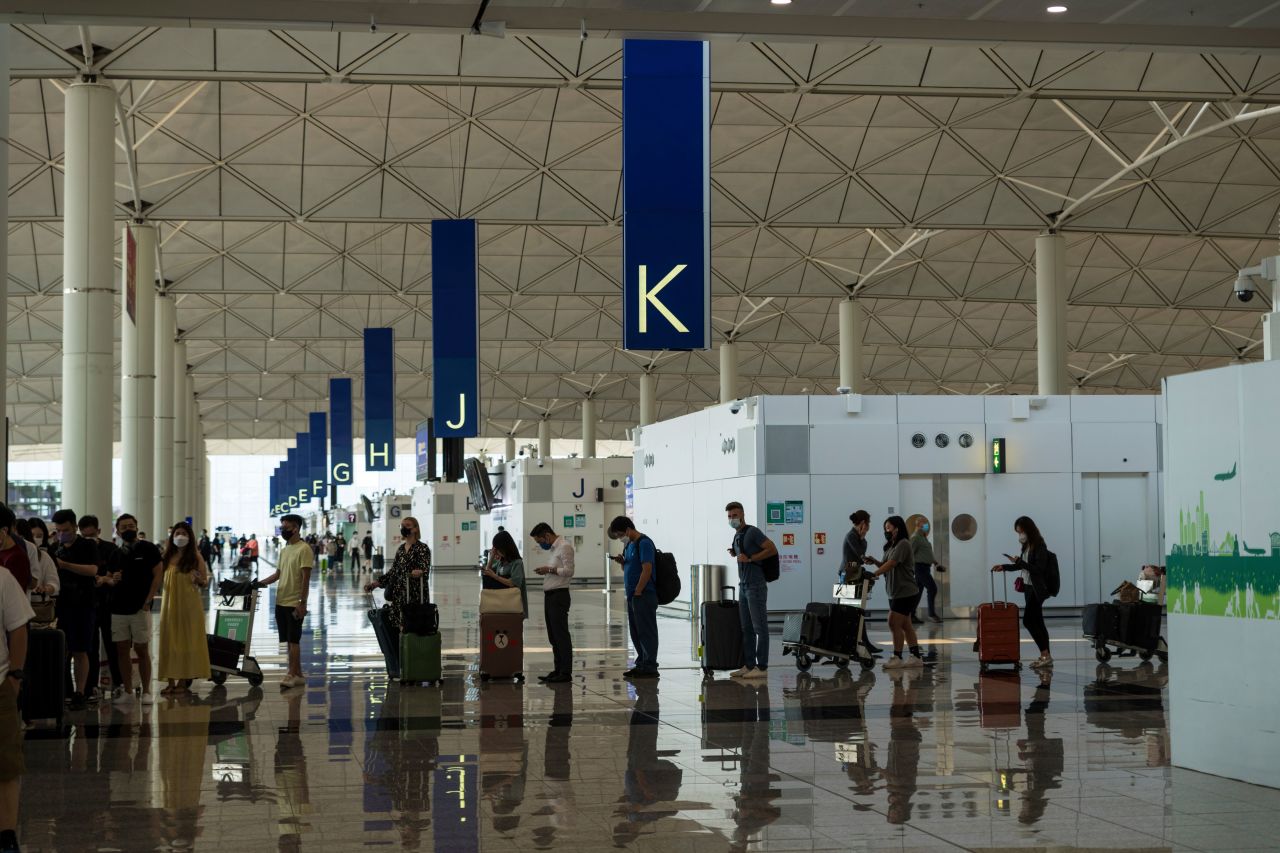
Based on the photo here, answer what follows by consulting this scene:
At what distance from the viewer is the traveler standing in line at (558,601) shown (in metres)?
15.0

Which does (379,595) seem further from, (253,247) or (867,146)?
(867,146)

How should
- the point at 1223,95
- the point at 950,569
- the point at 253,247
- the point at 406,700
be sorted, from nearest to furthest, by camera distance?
the point at 406,700 → the point at 950,569 → the point at 1223,95 → the point at 253,247

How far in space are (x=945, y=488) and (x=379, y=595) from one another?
16.4m

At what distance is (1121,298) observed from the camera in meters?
46.5

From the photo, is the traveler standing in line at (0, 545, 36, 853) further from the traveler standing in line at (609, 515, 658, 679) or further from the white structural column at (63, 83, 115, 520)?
the white structural column at (63, 83, 115, 520)

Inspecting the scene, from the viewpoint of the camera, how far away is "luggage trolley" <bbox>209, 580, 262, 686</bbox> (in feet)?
49.2

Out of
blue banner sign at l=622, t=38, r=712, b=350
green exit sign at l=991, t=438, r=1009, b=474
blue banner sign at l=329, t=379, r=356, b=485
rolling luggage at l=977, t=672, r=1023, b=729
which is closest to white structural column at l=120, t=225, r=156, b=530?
blue banner sign at l=329, t=379, r=356, b=485

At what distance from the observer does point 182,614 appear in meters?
14.1

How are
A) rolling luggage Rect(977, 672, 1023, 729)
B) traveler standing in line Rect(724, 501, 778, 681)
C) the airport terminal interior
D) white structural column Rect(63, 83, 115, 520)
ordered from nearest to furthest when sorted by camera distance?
the airport terminal interior → rolling luggage Rect(977, 672, 1023, 729) → traveler standing in line Rect(724, 501, 778, 681) → white structural column Rect(63, 83, 115, 520)

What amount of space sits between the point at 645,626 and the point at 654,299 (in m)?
3.66

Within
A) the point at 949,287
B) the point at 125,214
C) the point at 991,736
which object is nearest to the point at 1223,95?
the point at 949,287

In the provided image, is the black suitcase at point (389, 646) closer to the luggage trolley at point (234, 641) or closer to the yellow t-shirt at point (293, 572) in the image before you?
the yellow t-shirt at point (293, 572)

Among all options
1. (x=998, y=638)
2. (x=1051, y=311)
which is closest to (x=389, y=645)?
(x=998, y=638)

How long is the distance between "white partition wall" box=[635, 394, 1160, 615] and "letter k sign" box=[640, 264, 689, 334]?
11178 millimetres
